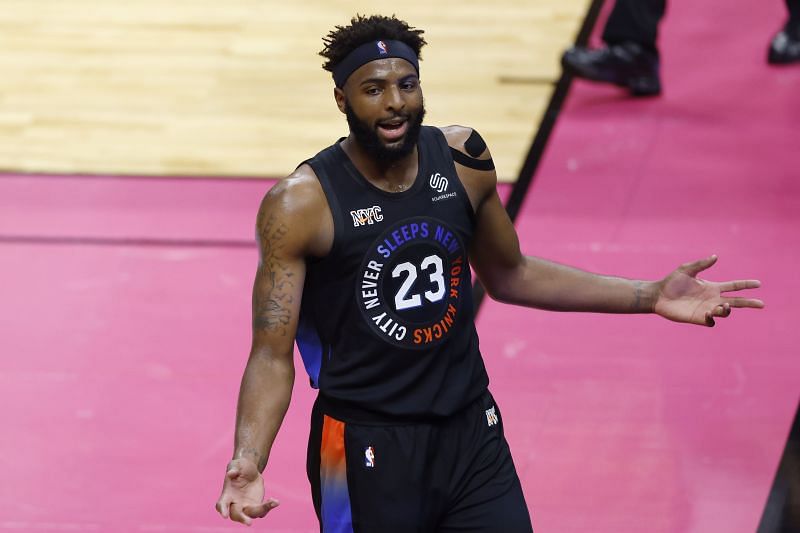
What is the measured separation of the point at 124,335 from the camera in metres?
6.26

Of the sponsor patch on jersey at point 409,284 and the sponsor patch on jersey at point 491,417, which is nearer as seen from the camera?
the sponsor patch on jersey at point 409,284

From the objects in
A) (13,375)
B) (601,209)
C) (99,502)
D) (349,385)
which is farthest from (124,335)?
(349,385)

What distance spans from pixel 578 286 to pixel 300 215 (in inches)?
34.2

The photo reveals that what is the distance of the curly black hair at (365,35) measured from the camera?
3.64 meters

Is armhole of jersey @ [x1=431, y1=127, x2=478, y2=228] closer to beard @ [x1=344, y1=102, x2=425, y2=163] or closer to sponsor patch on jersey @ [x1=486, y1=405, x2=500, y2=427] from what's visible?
beard @ [x1=344, y1=102, x2=425, y2=163]

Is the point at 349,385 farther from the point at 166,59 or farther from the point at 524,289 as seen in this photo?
the point at 166,59

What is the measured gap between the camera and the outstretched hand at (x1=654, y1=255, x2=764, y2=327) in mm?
3928

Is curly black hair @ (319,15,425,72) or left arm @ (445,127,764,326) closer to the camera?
curly black hair @ (319,15,425,72)

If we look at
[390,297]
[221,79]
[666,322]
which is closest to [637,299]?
[390,297]

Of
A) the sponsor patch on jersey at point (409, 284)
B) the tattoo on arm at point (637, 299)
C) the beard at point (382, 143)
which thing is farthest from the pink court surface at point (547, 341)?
the beard at point (382, 143)

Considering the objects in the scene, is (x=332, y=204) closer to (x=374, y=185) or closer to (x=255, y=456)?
(x=374, y=185)

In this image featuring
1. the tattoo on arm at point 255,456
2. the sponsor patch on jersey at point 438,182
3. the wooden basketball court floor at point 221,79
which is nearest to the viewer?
the tattoo on arm at point 255,456

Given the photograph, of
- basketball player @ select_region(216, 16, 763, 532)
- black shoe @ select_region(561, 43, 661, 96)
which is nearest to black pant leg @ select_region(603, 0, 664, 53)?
black shoe @ select_region(561, 43, 661, 96)

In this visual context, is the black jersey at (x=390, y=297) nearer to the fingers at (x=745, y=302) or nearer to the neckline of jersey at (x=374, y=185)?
the neckline of jersey at (x=374, y=185)
